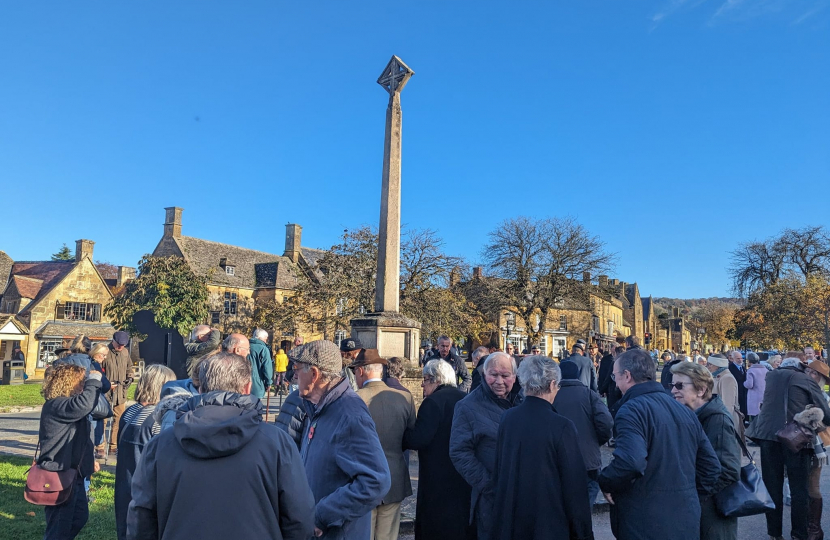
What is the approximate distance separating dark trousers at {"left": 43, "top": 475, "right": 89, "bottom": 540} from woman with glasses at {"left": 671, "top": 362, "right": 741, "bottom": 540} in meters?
5.06

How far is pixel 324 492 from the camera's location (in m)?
3.25

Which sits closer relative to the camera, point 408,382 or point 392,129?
point 408,382

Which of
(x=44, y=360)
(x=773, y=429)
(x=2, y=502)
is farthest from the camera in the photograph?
(x=44, y=360)

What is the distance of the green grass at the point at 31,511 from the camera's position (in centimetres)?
595

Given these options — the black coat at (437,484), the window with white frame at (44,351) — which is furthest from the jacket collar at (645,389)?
the window with white frame at (44,351)

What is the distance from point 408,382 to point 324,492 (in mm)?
6318

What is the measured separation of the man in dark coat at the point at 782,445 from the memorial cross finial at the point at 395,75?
24.9ft

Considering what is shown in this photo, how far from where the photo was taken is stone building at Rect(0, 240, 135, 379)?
3744 cm

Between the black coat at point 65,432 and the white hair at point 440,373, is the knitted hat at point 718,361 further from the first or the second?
the black coat at point 65,432

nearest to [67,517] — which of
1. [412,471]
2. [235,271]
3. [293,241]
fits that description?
[412,471]

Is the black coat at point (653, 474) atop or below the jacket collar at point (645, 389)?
below

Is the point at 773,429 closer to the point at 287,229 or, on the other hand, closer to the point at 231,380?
the point at 231,380

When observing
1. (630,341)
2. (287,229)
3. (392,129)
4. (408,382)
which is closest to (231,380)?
(408,382)

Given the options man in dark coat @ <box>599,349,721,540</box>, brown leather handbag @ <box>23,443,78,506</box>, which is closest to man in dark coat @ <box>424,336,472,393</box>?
man in dark coat @ <box>599,349,721,540</box>
